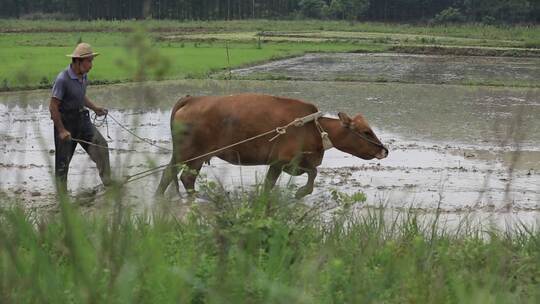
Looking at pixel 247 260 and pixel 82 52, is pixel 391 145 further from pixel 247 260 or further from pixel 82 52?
pixel 247 260

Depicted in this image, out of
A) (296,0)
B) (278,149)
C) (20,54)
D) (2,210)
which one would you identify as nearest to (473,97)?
(278,149)

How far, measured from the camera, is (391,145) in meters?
11.1

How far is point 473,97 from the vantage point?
54.5 feet

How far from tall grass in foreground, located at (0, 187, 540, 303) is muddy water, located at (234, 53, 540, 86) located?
15.5 meters

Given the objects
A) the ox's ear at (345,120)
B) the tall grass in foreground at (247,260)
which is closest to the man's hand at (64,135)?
the ox's ear at (345,120)

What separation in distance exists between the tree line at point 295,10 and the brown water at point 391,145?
27.5 metres

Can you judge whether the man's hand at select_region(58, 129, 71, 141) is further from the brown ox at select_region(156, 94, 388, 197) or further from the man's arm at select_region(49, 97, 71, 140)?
the brown ox at select_region(156, 94, 388, 197)

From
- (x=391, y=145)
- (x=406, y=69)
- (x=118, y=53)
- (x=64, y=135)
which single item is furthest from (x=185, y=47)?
(x=64, y=135)

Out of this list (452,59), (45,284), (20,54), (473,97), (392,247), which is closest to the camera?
(45,284)

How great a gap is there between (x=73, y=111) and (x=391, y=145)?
523 cm

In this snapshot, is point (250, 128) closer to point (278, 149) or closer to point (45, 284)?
point (278, 149)

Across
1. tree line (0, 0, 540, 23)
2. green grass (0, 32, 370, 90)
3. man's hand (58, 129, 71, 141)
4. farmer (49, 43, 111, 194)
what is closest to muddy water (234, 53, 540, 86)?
green grass (0, 32, 370, 90)

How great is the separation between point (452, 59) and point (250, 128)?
20.8 metres

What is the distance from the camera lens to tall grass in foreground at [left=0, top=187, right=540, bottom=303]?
2.42 meters
